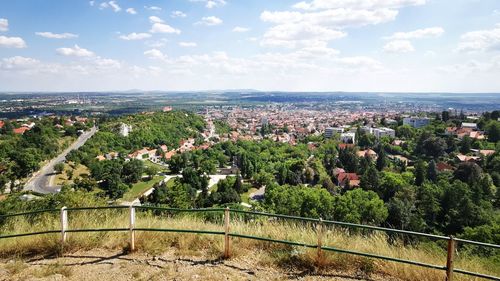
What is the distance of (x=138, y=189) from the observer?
40.8m

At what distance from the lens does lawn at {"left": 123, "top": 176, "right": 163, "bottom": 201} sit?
122 feet

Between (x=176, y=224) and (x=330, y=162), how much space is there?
157 ft

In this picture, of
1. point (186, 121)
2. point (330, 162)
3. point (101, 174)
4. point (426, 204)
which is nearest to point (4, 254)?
point (426, 204)

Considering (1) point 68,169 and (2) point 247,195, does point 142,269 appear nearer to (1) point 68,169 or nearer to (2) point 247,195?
(2) point 247,195

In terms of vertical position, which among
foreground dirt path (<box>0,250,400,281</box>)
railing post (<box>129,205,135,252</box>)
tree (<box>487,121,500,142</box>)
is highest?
railing post (<box>129,205,135,252</box>)

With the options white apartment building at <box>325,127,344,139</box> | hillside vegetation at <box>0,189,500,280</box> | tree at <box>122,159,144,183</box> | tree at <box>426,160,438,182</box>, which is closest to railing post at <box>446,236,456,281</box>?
hillside vegetation at <box>0,189,500,280</box>

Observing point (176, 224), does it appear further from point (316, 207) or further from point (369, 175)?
point (369, 175)

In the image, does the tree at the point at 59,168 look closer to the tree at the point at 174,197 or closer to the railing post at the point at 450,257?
the tree at the point at 174,197

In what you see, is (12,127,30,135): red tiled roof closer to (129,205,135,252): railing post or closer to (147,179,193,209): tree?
(147,179,193,209): tree

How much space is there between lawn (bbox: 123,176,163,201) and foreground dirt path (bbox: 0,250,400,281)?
3288 centimetres

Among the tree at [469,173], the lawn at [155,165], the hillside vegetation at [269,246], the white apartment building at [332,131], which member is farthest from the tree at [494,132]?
the hillside vegetation at [269,246]

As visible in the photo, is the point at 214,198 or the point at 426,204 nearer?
the point at 426,204

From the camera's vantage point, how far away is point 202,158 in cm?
5700

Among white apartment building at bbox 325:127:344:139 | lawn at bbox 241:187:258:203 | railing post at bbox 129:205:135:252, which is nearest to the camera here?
railing post at bbox 129:205:135:252
